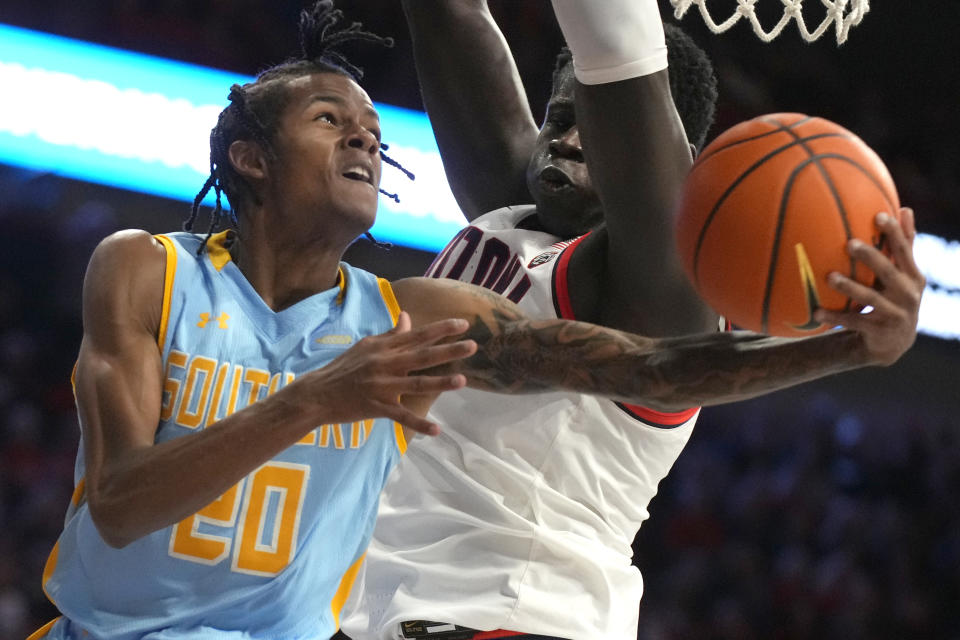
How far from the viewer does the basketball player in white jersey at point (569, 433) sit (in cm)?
232

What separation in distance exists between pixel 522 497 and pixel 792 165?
986 mm

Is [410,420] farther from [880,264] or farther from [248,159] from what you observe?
[248,159]

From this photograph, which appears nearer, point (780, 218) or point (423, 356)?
point (423, 356)

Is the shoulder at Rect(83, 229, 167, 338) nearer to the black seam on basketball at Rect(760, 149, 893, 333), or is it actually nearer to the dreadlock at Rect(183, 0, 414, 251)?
the dreadlock at Rect(183, 0, 414, 251)

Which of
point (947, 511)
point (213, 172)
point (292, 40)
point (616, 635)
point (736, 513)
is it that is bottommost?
point (947, 511)

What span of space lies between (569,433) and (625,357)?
46cm

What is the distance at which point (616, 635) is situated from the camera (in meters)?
2.56

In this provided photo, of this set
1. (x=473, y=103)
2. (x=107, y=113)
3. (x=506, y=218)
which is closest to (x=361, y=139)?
(x=506, y=218)

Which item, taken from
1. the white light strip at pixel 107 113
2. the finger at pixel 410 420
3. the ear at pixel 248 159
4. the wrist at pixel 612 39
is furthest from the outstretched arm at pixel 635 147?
the white light strip at pixel 107 113

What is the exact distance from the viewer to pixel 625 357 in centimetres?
215

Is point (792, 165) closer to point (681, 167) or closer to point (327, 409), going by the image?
point (681, 167)

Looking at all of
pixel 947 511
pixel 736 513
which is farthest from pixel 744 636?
pixel 947 511

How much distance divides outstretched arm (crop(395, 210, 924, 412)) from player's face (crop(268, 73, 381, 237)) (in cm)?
19

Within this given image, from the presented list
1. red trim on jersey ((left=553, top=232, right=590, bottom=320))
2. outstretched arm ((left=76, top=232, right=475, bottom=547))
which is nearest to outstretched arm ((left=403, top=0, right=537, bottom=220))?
red trim on jersey ((left=553, top=232, right=590, bottom=320))
